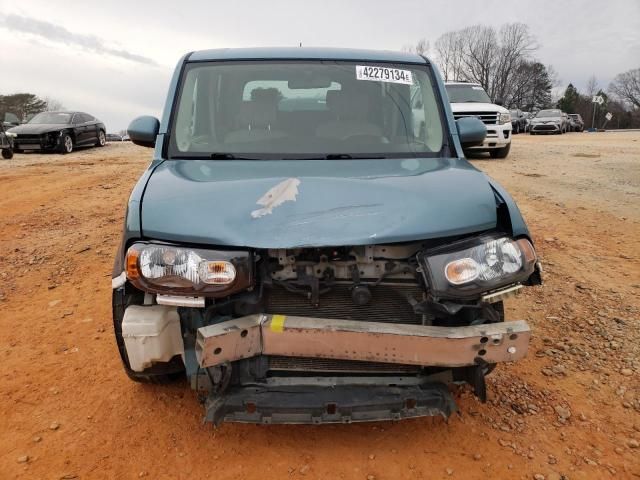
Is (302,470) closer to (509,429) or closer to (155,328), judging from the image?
(155,328)

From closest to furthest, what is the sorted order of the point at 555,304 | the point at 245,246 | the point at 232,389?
the point at 245,246
the point at 232,389
the point at 555,304

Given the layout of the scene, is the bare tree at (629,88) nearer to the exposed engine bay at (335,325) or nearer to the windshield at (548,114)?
the windshield at (548,114)

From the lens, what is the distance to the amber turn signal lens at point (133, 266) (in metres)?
2.36

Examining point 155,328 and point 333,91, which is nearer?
point 155,328

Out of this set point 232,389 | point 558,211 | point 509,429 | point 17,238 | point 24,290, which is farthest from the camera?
point 558,211

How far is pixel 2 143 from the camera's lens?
14.7 metres

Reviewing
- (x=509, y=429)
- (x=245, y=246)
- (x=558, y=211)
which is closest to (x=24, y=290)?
(x=245, y=246)

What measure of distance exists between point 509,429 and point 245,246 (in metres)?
1.76

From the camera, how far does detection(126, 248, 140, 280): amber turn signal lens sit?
7.75ft

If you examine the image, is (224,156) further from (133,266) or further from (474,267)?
(474,267)

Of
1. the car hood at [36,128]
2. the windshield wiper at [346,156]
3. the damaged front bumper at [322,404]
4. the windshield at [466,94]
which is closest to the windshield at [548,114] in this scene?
the windshield at [466,94]

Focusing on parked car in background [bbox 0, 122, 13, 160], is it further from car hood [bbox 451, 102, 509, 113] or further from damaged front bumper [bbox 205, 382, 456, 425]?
damaged front bumper [bbox 205, 382, 456, 425]

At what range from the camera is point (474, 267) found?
238cm

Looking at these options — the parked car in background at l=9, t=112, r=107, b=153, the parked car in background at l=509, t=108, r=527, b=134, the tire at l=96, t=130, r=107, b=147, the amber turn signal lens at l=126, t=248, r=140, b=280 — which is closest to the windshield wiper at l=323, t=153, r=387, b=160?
the amber turn signal lens at l=126, t=248, r=140, b=280
